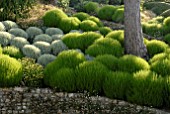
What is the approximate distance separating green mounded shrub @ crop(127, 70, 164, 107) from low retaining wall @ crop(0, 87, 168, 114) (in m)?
0.17

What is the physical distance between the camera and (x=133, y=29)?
10.5 m

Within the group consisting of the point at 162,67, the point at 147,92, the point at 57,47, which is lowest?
the point at 147,92

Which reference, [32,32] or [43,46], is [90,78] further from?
[32,32]

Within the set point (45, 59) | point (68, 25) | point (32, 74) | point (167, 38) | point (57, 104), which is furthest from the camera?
point (167, 38)

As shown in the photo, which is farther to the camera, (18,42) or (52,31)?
(52,31)

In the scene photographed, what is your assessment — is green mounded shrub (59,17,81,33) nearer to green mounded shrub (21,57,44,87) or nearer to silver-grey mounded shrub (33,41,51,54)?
silver-grey mounded shrub (33,41,51,54)

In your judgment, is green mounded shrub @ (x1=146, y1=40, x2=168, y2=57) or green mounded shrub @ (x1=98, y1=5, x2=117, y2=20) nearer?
green mounded shrub @ (x1=146, y1=40, x2=168, y2=57)

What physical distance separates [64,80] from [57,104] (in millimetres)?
661

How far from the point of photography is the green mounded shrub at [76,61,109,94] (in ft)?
27.5

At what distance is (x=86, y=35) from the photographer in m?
11.3

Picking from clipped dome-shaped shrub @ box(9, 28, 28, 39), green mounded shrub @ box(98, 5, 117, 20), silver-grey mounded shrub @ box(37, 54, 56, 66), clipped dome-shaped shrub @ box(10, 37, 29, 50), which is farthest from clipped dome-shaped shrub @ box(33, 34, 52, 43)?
green mounded shrub @ box(98, 5, 117, 20)

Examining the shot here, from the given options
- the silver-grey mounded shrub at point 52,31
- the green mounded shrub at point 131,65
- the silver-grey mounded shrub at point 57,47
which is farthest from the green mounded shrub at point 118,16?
the green mounded shrub at point 131,65

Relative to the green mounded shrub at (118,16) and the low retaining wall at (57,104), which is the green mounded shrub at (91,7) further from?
the low retaining wall at (57,104)

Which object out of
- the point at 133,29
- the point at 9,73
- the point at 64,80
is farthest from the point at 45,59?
the point at 133,29
